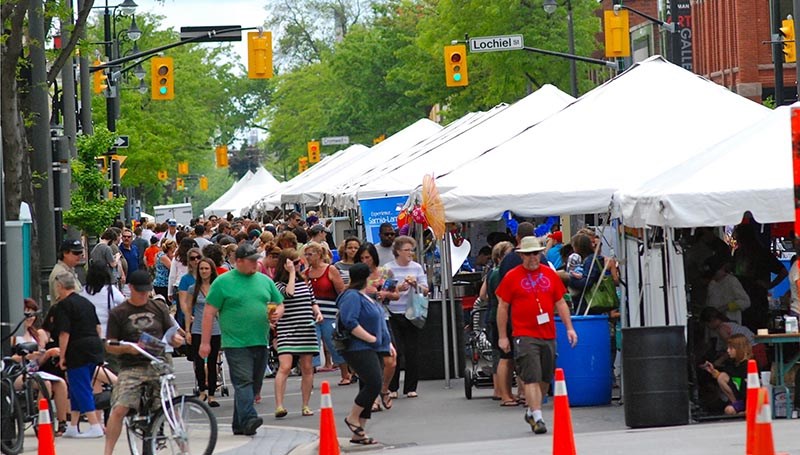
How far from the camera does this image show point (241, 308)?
1473 cm

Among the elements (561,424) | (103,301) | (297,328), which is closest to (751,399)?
(561,424)

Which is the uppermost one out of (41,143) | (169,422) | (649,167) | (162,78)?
(162,78)

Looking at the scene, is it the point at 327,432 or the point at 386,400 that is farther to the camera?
the point at 386,400

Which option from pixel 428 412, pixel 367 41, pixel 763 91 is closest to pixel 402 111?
pixel 367 41

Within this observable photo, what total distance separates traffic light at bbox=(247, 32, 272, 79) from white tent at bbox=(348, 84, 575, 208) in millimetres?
7000

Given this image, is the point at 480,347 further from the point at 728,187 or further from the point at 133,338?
the point at 133,338

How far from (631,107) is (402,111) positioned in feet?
187

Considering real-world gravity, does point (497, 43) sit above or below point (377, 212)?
above

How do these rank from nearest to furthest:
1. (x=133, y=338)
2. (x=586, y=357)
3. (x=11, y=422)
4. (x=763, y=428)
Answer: (x=763, y=428) < (x=133, y=338) < (x=11, y=422) < (x=586, y=357)

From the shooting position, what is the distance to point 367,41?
77.9 m

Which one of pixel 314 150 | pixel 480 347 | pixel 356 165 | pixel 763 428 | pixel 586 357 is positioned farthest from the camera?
pixel 314 150

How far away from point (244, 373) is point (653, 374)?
3673mm

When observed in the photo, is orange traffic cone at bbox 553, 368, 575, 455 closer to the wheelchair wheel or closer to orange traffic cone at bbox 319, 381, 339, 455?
orange traffic cone at bbox 319, 381, 339, 455

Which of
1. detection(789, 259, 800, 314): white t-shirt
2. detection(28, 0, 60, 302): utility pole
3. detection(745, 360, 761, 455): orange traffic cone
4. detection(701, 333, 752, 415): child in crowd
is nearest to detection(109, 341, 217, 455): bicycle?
detection(745, 360, 761, 455): orange traffic cone
